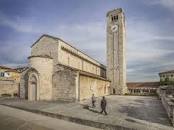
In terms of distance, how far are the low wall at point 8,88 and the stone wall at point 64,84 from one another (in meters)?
13.7

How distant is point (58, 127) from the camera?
32.7 ft

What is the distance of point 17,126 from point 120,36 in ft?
129

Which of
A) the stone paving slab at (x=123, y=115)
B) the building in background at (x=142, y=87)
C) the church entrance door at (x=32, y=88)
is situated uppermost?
the church entrance door at (x=32, y=88)

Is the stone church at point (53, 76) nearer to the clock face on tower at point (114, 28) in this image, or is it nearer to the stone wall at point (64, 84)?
the stone wall at point (64, 84)

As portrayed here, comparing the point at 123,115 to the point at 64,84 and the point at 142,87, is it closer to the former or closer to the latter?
the point at 64,84

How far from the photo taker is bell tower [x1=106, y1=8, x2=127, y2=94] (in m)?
44.0

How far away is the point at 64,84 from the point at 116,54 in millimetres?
25429

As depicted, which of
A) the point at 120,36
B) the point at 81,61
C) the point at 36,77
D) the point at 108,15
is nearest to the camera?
the point at 36,77

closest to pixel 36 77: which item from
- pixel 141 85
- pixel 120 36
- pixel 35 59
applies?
pixel 35 59

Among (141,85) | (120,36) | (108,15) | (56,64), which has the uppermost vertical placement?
(108,15)

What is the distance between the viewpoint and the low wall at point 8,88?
3191cm

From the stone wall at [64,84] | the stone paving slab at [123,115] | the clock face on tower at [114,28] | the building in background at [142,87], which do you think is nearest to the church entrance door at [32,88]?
the stone wall at [64,84]

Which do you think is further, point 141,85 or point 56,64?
point 141,85

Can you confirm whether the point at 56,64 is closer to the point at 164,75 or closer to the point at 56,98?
the point at 56,98
